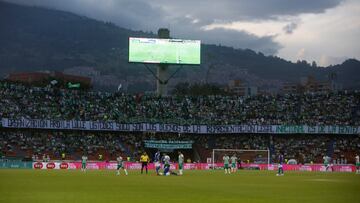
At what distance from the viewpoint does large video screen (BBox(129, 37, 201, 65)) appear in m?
89.3

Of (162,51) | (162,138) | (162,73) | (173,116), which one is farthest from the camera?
(162,73)

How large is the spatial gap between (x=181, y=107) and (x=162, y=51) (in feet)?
33.1

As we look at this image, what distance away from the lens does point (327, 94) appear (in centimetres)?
9725

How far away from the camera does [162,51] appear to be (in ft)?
295

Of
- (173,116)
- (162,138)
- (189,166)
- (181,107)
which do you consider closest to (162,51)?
(173,116)

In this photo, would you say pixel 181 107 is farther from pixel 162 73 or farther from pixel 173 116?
pixel 162 73

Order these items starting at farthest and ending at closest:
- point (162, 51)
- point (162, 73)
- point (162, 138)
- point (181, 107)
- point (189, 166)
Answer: point (162, 73) < point (181, 107) < point (162, 51) < point (162, 138) < point (189, 166)

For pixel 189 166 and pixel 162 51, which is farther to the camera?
pixel 162 51

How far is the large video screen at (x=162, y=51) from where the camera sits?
3518 inches

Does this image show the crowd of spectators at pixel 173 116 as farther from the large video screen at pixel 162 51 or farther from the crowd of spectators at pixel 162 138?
the large video screen at pixel 162 51

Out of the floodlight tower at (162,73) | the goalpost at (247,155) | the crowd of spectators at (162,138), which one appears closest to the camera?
the crowd of spectators at (162,138)

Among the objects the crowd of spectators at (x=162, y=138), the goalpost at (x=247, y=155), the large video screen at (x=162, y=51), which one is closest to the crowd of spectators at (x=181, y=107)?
the crowd of spectators at (x=162, y=138)

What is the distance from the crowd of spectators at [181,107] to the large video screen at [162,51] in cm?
801

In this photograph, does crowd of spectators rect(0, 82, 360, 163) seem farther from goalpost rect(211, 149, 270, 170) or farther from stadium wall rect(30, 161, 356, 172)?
stadium wall rect(30, 161, 356, 172)
